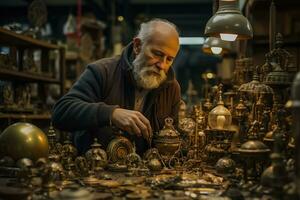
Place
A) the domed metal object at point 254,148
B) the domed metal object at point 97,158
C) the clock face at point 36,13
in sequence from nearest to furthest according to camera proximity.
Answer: the domed metal object at point 254,148, the domed metal object at point 97,158, the clock face at point 36,13

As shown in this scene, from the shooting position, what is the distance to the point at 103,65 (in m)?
3.74

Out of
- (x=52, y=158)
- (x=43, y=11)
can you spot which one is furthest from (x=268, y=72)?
(x=43, y=11)

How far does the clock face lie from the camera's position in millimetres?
6781

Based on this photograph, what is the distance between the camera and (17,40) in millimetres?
5664

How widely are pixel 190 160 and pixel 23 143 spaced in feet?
3.16

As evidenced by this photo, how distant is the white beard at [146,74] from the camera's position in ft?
11.6

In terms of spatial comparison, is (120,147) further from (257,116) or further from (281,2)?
(281,2)

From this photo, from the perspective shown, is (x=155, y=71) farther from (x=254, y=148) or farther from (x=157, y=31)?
(x=254, y=148)

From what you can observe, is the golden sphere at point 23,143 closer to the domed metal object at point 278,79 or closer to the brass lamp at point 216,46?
the domed metal object at point 278,79

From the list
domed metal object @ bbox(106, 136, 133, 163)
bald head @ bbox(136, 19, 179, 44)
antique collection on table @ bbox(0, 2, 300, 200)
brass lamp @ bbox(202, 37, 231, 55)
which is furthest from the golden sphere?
brass lamp @ bbox(202, 37, 231, 55)

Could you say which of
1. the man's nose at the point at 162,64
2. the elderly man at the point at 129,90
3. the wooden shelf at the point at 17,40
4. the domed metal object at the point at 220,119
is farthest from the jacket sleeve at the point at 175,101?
the wooden shelf at the point at 17,40

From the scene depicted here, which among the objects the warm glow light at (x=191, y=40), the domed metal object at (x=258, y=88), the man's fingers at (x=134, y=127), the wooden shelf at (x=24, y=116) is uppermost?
the warm glow light at (x=191, y=40)

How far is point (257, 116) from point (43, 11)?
15.7 feet

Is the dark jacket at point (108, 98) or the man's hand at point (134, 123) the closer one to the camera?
the man's hand at point (134, 123)
